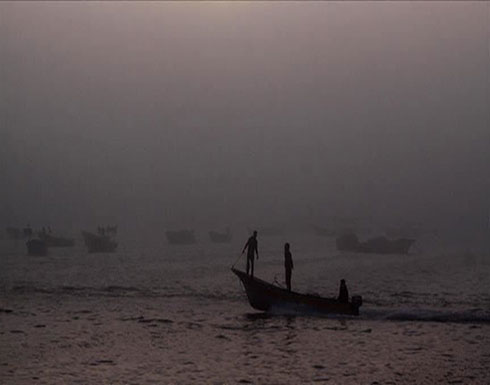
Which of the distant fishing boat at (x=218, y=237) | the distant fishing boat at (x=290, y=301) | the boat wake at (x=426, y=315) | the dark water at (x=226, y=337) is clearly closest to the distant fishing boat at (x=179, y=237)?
the distant fishing boat at (x=218, y=237)

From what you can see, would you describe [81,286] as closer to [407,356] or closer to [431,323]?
[431,323]

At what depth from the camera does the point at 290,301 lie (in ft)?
84.8

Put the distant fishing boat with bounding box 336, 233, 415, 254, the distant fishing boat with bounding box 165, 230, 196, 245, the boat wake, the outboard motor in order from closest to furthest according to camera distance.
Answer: the boat wake → the outboard motor → the distant fishing boat with bounding box 336, 233, 415, 254 → the distant fishing boat with bounding box 165, 230, 196, 245

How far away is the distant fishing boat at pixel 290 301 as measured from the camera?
25000mm

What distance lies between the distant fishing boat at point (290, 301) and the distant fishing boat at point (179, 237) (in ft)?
321

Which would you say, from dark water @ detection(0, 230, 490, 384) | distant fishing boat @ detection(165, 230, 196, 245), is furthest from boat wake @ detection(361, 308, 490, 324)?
distant fishing boat @ detection(165, 230, 196, 245)

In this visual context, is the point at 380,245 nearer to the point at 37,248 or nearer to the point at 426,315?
the point at 37,248

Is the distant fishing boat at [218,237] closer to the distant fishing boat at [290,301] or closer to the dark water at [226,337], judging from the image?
the dark water at [226,337]

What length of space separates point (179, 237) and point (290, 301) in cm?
10127

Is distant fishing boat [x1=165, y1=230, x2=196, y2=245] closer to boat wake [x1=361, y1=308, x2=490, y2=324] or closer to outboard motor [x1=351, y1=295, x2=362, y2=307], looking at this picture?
boat wake [x1=361, y1=308, x2=490, y2=324]

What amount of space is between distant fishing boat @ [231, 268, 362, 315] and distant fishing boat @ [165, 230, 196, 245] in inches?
3850

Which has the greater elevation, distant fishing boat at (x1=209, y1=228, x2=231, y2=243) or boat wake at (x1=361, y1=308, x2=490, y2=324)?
distant fishing boat at (x1=209, y1=228, x2=231, y2=243)

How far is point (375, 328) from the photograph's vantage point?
2261 cm

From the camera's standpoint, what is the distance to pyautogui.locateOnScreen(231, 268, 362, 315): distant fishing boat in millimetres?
25000
